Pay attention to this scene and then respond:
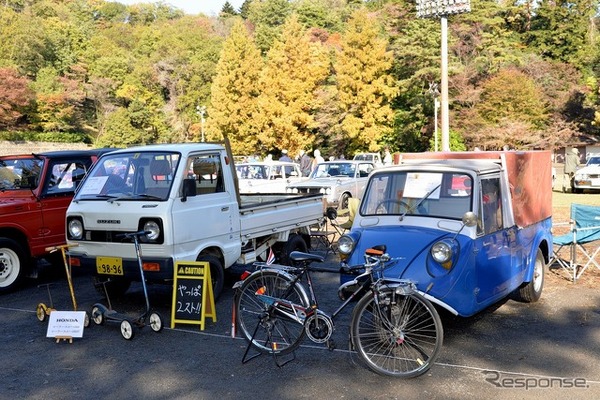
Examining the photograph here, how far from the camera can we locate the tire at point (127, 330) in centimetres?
611

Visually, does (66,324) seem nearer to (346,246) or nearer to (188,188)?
(188,188)

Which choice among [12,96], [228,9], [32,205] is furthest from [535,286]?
[228,9]

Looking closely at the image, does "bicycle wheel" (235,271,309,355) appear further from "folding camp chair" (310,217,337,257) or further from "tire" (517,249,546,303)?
"folding camp chair" (310,217,337,257)

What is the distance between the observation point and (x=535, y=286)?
727cm

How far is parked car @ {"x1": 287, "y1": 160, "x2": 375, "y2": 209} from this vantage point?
57.5 ft

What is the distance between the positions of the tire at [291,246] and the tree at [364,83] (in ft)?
98.0

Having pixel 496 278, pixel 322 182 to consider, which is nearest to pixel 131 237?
pixel 496 278

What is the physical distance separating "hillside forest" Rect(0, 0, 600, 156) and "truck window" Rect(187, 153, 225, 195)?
2966 cm

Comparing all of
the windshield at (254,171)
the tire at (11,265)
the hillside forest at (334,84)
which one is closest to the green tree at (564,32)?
the hillside forest at (334,84)

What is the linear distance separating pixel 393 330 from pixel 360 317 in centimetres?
30

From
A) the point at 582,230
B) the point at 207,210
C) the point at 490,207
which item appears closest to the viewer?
the point at 490,207

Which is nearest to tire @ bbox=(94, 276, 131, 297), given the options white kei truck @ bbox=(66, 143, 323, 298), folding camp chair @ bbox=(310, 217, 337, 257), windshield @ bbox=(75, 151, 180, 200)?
white kei truck @ bbox=(66, 143, 323, 298)

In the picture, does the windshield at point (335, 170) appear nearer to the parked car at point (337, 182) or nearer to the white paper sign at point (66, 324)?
the parked car at point (337, 182)

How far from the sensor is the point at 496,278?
5859mm
